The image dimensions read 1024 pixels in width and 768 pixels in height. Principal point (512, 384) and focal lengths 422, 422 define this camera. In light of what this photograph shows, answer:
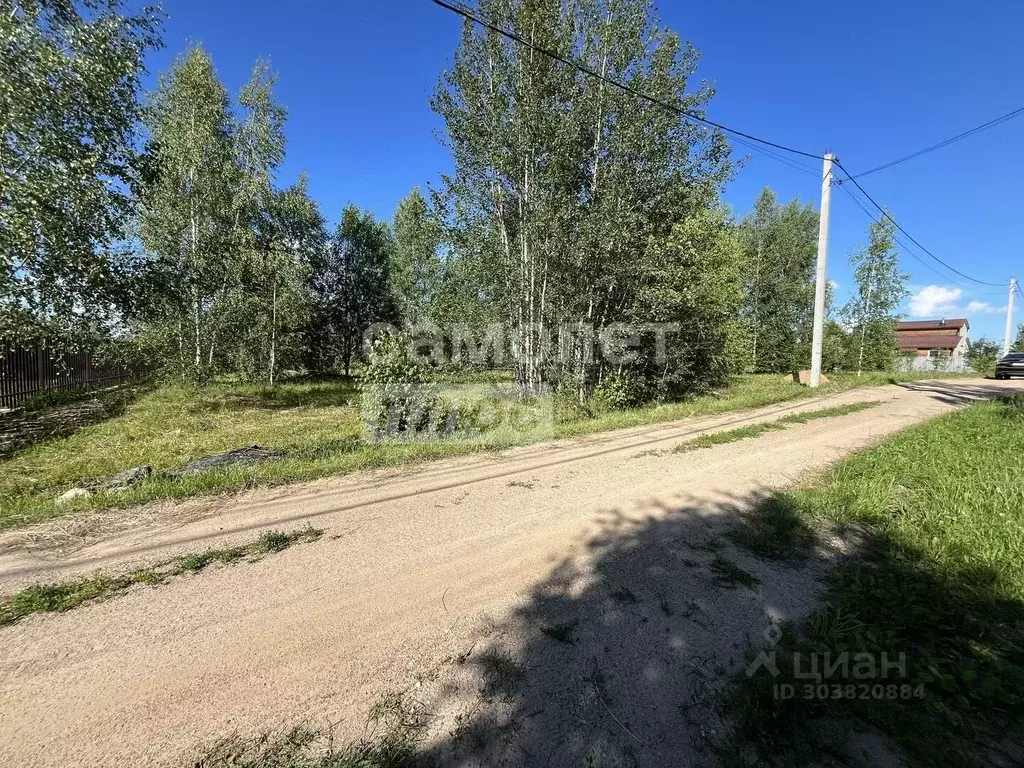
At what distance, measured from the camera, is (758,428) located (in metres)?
8.00

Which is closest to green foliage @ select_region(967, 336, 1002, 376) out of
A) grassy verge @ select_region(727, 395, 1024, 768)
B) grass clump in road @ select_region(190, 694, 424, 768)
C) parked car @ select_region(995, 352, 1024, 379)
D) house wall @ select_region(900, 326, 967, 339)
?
parked car @ select_region(995, 352, 1024, 379)

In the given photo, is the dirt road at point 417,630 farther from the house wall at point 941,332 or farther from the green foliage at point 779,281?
the house wall at point 941,332

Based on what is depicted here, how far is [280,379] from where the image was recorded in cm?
1984

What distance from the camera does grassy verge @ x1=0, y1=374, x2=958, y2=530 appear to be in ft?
15.3

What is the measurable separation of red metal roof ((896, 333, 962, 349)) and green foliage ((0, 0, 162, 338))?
60377 mm

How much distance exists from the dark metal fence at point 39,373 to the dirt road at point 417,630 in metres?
8.64

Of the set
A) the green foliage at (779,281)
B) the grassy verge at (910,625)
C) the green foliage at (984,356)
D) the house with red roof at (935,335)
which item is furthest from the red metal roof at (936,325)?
the grassy verge at (910,625)

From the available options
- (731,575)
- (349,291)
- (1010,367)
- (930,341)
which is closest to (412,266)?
(349,291)

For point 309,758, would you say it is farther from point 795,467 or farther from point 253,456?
point 795,467

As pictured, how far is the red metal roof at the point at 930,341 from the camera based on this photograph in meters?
44.8

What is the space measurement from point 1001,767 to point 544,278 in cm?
1053

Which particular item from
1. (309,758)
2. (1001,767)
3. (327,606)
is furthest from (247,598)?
(1001,767)

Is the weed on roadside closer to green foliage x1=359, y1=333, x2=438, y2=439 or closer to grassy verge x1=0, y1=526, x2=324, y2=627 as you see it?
grassy verge x1=0, y1=526, x2=324, y2=627

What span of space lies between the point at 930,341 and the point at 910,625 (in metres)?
61.4
